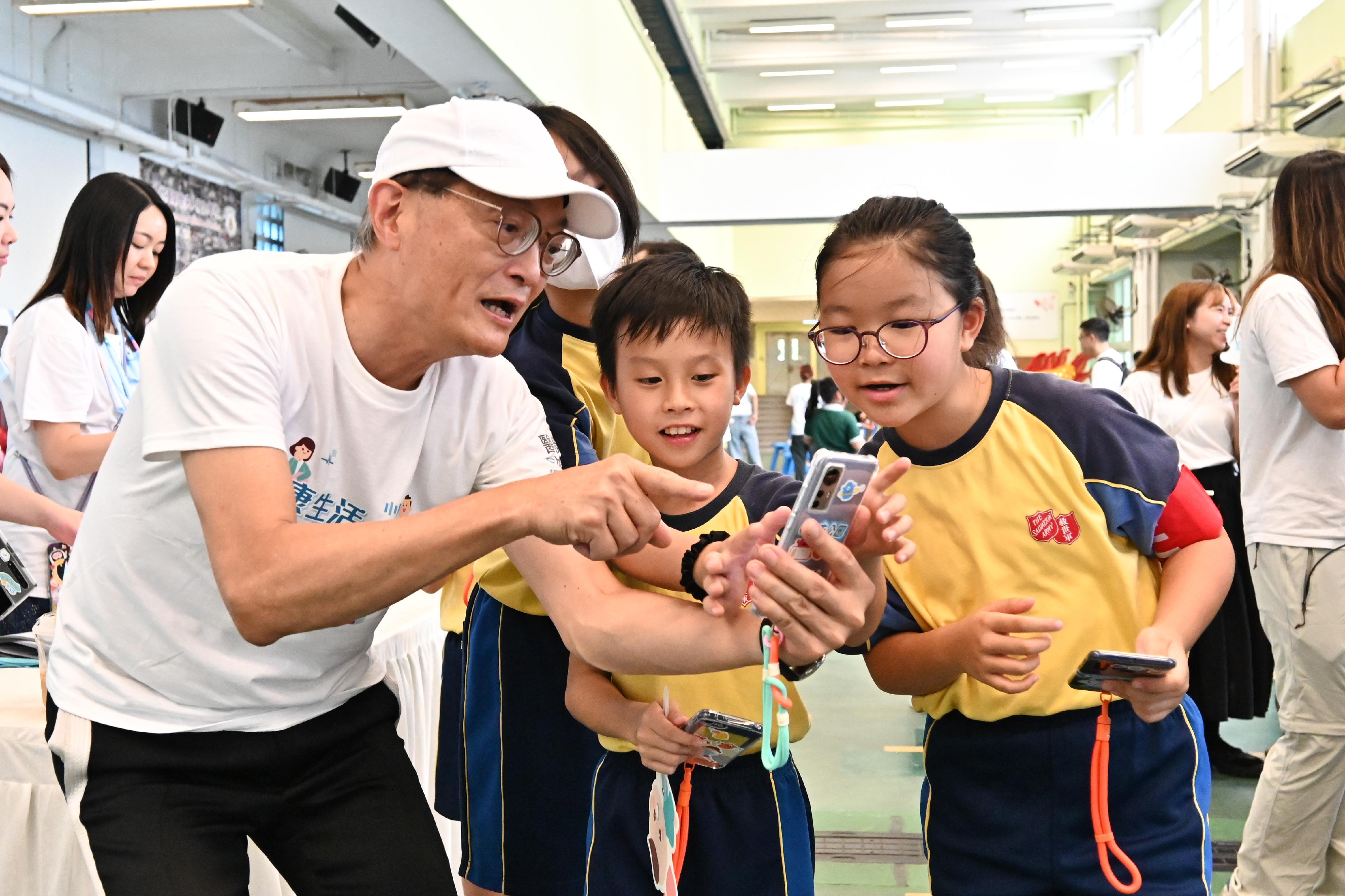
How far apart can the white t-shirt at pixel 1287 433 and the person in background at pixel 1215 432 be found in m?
1.38

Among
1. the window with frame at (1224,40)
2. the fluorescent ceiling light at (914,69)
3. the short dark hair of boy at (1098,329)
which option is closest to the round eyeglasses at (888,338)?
the short dark hair of boy at (1098,329)

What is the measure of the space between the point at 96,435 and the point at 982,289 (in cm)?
211

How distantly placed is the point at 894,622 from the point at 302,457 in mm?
851

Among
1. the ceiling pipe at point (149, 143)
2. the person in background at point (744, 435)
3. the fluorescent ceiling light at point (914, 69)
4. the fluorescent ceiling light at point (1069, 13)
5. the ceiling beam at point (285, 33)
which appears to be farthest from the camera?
the fluorescent ceiling light at point (914, 69)

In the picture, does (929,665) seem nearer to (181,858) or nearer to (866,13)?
(181,858)

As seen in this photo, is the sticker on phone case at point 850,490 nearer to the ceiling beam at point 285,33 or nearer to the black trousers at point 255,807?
the black trousers at point 255,807

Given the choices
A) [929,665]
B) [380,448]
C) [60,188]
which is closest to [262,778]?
[380,448]

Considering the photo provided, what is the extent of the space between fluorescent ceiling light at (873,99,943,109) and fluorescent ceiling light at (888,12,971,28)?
4.42m

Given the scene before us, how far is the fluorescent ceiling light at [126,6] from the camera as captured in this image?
7023 mm

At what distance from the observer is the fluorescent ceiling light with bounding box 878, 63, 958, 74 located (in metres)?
18.8

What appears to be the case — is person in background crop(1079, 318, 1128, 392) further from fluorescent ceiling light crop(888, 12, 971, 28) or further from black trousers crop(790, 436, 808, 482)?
fluorescent ceiling light crop(888, 12, 971, 28)

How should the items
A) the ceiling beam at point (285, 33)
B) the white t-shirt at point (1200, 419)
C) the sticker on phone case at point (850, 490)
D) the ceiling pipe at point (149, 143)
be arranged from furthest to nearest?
the ceiling beam at point (285, 33) < the ceiling pipe at point (149, 143) < the white t-shirt at point (1200, 419) < the sticker on phone case at point (850, 490)

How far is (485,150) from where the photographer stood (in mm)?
1370

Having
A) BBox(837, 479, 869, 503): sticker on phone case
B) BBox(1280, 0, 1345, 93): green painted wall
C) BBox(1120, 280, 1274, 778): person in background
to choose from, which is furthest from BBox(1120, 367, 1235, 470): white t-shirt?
BBox(1280, 0, 1345, 93): green painted wall
